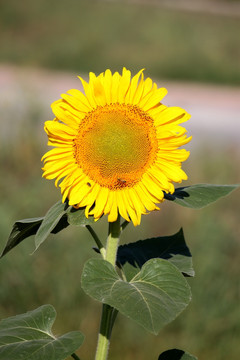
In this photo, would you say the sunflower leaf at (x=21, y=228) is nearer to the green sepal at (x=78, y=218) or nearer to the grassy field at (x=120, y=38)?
the green sepal at (x=78, y=218)

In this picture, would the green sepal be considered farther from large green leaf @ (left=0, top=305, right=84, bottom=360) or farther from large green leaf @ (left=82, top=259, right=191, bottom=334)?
large green leaf @ (left=0, top=305, right=84, bottom=360)

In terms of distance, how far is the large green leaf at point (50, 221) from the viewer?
1.46 m

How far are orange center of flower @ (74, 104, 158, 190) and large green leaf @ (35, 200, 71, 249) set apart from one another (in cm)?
10

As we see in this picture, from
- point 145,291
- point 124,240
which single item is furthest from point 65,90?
point 145,291

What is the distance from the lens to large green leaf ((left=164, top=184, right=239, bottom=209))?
156 centimetres

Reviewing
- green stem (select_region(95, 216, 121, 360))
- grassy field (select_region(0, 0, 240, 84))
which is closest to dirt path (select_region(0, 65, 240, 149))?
grassy field (select_region(0, 0, 240, 84))

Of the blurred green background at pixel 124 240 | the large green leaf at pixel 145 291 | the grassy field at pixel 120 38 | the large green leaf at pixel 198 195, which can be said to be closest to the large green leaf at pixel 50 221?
the large green leaf at pixel 145 291

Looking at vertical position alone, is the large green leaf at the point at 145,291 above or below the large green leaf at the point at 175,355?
above

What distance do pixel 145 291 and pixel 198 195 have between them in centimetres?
28

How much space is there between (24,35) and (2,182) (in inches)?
511

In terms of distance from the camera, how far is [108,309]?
157 cm

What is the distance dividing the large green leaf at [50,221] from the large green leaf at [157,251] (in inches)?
9.8

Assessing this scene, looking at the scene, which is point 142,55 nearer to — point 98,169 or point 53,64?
point 53,64

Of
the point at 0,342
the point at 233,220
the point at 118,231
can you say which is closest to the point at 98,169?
the point at 118,231
